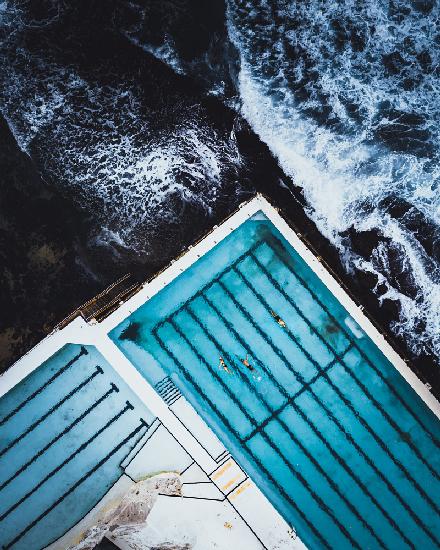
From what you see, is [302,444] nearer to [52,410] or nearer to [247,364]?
[247,364]

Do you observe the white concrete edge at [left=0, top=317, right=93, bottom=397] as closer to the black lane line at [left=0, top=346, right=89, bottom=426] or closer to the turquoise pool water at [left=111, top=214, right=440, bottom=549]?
the black lane line at [left=0, top=346, right=89, bottom=426]

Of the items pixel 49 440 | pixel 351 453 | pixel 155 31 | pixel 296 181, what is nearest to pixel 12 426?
pixel 49 440

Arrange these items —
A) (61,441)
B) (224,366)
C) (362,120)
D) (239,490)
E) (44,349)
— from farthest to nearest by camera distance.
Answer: (362,120), (224,366), (61,441), (44,349), (239,490)

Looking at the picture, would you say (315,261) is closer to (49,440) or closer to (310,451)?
(310,451)

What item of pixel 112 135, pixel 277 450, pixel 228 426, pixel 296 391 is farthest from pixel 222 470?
pixel 112 135

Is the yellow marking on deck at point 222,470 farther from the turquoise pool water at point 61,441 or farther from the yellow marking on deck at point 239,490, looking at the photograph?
the turquoise pool water at point 61,441
